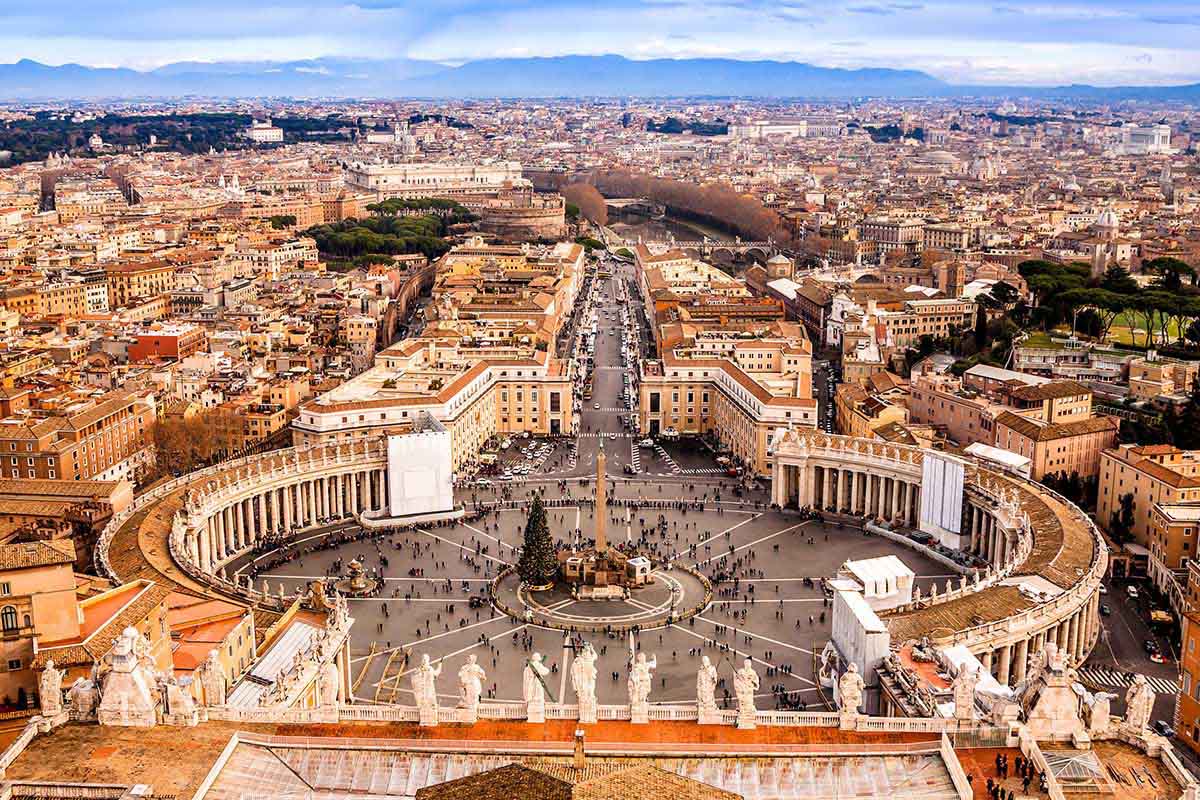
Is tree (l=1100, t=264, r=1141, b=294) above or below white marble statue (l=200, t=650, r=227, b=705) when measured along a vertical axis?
above

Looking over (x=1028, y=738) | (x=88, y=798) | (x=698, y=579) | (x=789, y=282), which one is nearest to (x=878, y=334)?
(x=789, y=282)

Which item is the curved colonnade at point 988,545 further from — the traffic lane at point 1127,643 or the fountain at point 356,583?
the fountain at point 356,583

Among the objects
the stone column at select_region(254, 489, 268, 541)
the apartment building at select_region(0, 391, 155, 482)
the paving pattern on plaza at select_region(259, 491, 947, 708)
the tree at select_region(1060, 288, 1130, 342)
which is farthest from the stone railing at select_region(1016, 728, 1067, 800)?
the tree at select_region(1060, 288, 1130, 342)

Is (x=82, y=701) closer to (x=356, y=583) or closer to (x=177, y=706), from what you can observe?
(x=177, y=706)

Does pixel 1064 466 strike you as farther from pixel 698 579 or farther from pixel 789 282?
pixel 789 282

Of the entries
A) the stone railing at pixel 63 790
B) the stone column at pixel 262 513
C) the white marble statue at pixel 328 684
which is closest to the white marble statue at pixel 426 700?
the white marble statue at pixel 328 684

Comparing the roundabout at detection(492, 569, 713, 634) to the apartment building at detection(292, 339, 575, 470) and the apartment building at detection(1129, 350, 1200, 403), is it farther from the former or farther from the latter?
the apartment building at detection(1129, 350, 1200, 403)

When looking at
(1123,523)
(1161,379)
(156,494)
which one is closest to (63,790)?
(156,494)
